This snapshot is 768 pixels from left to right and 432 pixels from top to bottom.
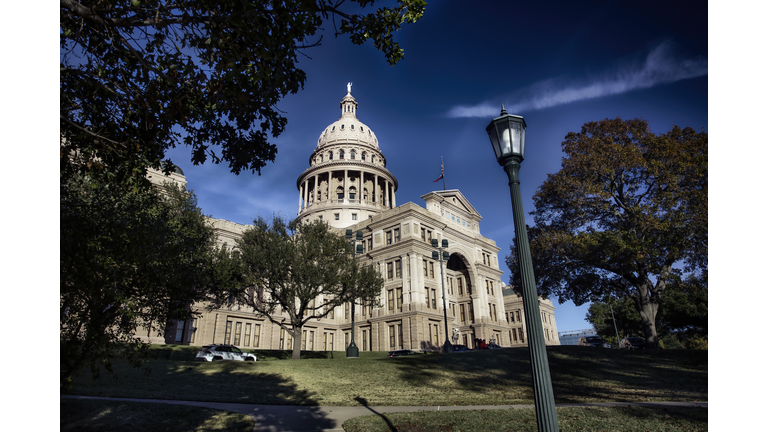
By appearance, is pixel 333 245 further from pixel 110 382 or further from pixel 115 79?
pixel 115 79

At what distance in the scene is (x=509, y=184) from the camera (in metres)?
6.64

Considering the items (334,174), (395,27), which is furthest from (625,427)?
(334,174)

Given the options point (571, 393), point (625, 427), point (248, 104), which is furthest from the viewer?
point (571, 393)

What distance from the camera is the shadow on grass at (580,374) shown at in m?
15.5

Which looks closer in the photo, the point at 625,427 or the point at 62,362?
the point at 62,362

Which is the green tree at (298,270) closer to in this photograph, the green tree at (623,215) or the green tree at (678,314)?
the green tree at (623,215)

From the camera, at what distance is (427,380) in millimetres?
19422

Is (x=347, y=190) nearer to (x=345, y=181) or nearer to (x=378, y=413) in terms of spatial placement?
(x=345, y=181)

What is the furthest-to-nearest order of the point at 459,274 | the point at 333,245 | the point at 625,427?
the point at 459,274 → the point at 333,245 → the point at 625,427

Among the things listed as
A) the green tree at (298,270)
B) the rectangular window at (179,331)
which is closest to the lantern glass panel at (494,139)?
the green tree at (298,270)

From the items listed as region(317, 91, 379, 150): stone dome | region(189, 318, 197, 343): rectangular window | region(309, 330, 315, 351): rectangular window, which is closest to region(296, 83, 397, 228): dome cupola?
region(317, 91, 379, 150): stone dome

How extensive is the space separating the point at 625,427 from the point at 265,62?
1111 cm

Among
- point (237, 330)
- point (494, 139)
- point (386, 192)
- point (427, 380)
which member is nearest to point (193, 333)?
point (237, 330)

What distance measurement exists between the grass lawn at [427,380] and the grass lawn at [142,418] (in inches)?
118
